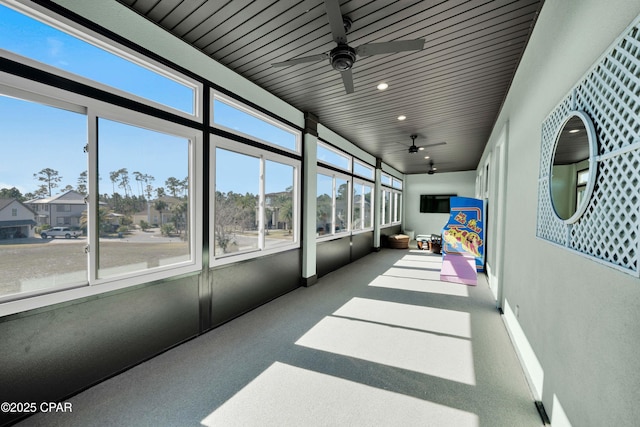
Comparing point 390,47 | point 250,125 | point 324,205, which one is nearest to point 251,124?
point 250,125

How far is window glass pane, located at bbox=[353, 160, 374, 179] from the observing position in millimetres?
7341

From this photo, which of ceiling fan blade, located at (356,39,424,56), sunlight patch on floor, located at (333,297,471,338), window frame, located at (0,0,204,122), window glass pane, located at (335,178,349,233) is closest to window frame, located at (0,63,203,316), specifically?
window frame, located at (0,0,204,122)

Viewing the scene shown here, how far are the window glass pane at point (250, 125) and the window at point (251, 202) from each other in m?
0.24

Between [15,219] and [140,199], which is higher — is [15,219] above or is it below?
below

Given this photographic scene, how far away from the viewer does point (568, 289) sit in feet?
5.27

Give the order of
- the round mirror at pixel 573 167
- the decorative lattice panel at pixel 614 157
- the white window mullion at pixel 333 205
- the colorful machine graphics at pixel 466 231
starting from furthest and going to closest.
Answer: the white window mullion at pixel 333 205 < the colorful machine graphics at pixel 466 231 < the round mirror at pixel 573 167 < the decorative lattice panel at pixel 614 157

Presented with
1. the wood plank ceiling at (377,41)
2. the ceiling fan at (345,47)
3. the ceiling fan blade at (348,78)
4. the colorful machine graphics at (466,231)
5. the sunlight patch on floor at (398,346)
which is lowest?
the sunlight patch on floor at (398,346)

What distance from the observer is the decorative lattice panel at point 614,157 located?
40.7 inches

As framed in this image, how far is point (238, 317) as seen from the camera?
11.8 feet

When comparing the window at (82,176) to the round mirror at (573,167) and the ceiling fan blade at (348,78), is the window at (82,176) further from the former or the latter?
the round mirror at (573,167)

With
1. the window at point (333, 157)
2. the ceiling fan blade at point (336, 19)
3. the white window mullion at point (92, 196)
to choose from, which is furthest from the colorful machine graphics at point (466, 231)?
the white window mullion at point (92, 196)

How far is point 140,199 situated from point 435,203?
1193cm

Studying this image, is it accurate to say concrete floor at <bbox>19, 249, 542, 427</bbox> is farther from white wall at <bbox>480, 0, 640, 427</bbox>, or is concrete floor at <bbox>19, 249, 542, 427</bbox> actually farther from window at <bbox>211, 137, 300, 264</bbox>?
window at <bbox>211, 137, 300, 264</bbox>

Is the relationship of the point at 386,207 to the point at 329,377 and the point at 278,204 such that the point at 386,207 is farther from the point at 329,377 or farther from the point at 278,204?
the point at 329,377
